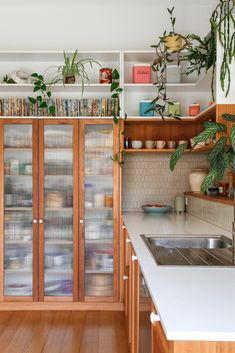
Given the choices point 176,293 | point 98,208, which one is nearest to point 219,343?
point 176,293

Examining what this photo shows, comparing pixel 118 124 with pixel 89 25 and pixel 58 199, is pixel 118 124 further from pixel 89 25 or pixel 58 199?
pixel 89 25

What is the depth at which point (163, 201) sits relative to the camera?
419cm

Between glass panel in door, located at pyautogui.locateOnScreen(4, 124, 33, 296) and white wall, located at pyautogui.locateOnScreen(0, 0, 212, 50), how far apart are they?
39.8 inches

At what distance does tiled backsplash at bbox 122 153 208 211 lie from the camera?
416cm

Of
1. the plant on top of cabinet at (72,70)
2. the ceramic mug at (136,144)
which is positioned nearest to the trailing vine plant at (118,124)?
the ceramic mug at (136,144)

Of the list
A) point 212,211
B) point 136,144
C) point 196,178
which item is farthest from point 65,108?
point 212,211

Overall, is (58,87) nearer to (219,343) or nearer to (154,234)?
(154,234)

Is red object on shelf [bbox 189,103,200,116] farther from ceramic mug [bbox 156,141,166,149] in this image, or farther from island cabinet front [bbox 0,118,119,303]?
island cabinet front [bbox 0,118,119,303]

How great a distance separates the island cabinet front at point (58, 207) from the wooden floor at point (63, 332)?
241 mm

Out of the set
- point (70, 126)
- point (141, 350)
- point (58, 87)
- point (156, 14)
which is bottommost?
point (141, 350)

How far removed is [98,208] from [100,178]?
29cm

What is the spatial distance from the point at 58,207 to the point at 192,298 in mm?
2656

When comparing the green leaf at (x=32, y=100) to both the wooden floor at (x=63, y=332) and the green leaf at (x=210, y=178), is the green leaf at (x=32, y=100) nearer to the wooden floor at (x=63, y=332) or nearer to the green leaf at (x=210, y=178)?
the wooden floor at (x=63, y=332)

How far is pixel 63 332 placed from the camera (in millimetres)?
3225
